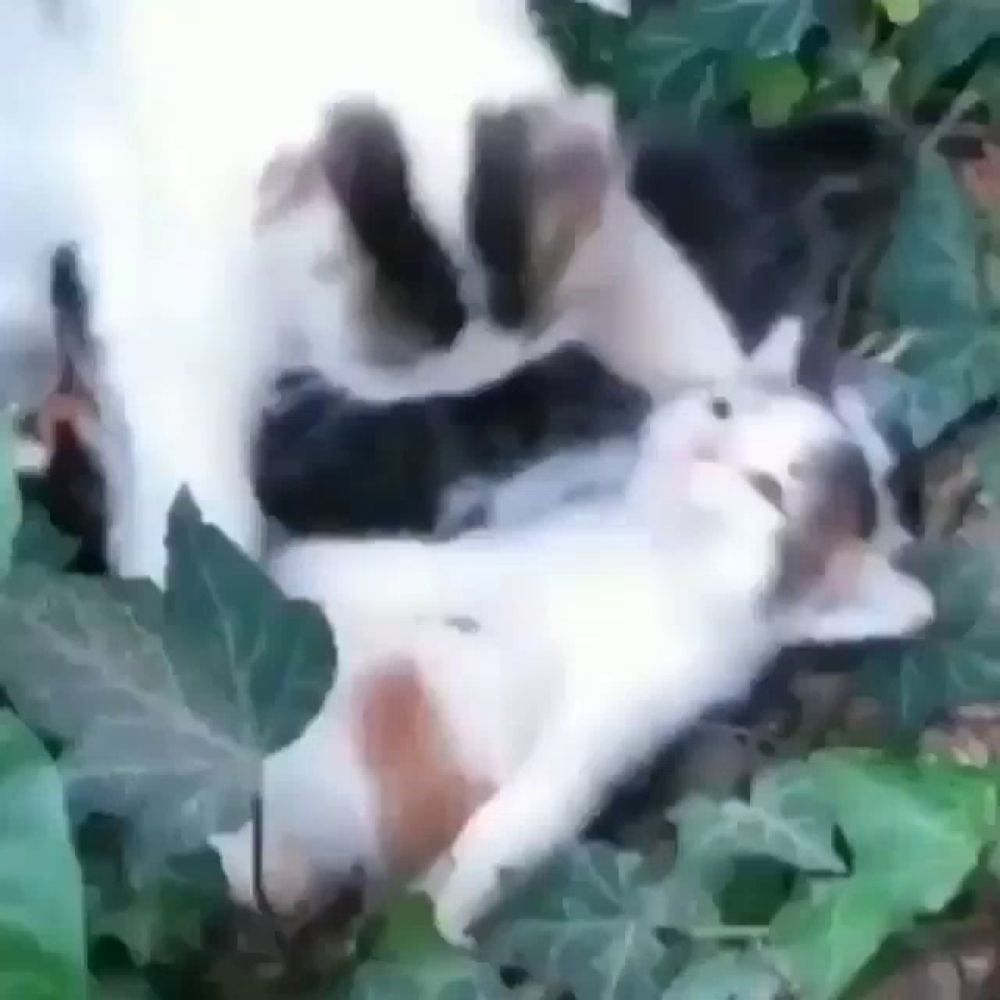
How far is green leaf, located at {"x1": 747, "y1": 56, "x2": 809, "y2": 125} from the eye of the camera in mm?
767

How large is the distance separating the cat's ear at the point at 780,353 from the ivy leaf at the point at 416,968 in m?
0.26

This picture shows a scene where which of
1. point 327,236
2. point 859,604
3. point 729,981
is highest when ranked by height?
point 327,236

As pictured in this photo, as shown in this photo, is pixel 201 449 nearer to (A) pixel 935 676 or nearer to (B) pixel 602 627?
(B) pixel 602 627

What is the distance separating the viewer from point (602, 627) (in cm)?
73

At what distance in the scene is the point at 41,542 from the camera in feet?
2.28

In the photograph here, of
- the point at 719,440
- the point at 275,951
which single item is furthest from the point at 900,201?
the point at 275,951

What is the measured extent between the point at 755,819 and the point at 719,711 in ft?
0.16

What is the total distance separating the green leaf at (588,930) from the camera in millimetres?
684

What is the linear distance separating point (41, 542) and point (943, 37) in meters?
0.45

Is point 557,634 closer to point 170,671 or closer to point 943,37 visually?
point 170,671

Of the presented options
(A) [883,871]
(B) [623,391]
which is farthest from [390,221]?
(A) [883,871]

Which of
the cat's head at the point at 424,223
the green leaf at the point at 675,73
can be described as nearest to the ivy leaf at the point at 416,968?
the cat's head at the point at 424,223

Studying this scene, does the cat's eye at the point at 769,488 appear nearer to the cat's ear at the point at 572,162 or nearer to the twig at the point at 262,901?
the cat's ear at the point at 572,162

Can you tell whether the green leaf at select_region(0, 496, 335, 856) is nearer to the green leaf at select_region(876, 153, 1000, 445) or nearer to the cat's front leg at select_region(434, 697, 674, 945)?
the cat's front leg at select_region(434, 697, 674, 945)
